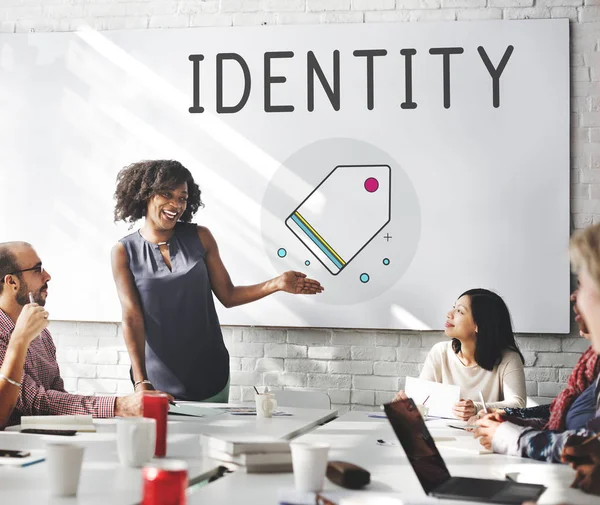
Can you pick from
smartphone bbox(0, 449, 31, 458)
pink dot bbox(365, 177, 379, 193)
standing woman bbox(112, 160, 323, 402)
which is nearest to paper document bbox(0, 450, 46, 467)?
smartphone bbox(0, 449, 31, 458)

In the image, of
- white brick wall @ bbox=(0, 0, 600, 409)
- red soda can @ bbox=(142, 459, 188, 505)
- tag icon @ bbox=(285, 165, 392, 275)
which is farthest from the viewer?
tag icon @ bbox=(285, 165, 392, 275)

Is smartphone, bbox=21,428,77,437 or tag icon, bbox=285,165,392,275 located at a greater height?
tag icon, bbox=285,165,392,275

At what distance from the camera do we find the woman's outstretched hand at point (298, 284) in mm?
4133

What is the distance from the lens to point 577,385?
2.53 m

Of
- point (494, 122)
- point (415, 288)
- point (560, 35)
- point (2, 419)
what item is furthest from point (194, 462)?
point (560, 35)

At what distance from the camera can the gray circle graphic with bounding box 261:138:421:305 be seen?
4078 millimetres

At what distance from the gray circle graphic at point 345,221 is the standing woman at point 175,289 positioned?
13cm

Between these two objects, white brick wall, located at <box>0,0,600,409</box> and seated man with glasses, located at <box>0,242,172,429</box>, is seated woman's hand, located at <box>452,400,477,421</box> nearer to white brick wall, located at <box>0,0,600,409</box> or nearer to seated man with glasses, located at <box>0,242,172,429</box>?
white brick wall, located at <box>0,0,600,409</box>

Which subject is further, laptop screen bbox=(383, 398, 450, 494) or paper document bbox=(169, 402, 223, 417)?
paper document bbox=(169, 402, 223, 417)

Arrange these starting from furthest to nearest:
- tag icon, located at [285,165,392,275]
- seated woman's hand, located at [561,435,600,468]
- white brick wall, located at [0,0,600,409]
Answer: tag icon, located at [285,165,392,275] → white brick wall, located at [0,0,600,409] → seated woman's hand, located at [561,435,600,468]

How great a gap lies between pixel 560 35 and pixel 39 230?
2933 millimetres

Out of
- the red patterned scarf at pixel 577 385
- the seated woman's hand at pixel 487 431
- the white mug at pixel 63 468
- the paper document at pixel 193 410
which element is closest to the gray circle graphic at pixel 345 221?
the paper document at pixel 193 410

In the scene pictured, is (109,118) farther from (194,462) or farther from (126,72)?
(194,462)

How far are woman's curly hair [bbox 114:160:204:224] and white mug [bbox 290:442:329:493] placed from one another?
2.69 metres
